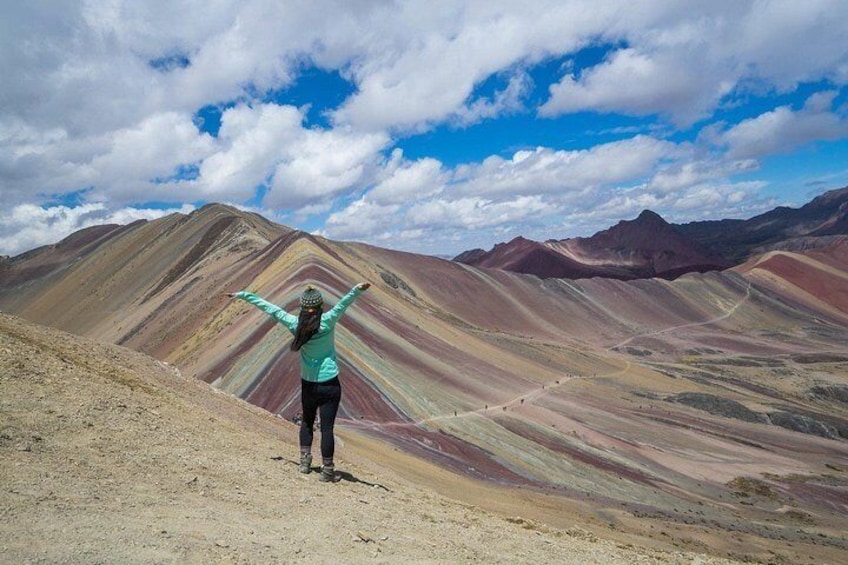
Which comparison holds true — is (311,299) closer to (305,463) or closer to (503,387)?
(305,463)

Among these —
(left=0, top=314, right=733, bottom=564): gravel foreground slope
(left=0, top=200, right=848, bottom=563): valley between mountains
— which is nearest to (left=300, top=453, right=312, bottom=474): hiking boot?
(left=0, top=314, right=733, bottom=564): gravel foreground slope

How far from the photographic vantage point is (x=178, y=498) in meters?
5.46

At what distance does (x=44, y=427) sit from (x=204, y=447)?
173 centimetres

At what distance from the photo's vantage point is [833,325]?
88062mm

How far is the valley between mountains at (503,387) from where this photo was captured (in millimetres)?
12734

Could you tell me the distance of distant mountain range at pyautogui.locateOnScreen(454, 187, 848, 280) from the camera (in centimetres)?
12762

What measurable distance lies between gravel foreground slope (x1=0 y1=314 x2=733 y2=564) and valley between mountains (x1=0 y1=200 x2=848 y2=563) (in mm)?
94

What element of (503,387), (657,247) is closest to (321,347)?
(503,387)

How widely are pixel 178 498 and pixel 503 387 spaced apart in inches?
1200

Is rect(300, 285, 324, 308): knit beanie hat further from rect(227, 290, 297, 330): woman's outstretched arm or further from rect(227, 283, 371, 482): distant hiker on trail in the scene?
rect(227, 290, 297, 330): woman's outstretched arm

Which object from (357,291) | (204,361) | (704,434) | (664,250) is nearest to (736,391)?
(704,434)

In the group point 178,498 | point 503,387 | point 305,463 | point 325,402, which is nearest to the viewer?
point 178,498

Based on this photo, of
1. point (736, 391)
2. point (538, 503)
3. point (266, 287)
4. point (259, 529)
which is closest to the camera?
point (259, 529)

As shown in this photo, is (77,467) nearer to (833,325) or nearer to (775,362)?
(775,362)
